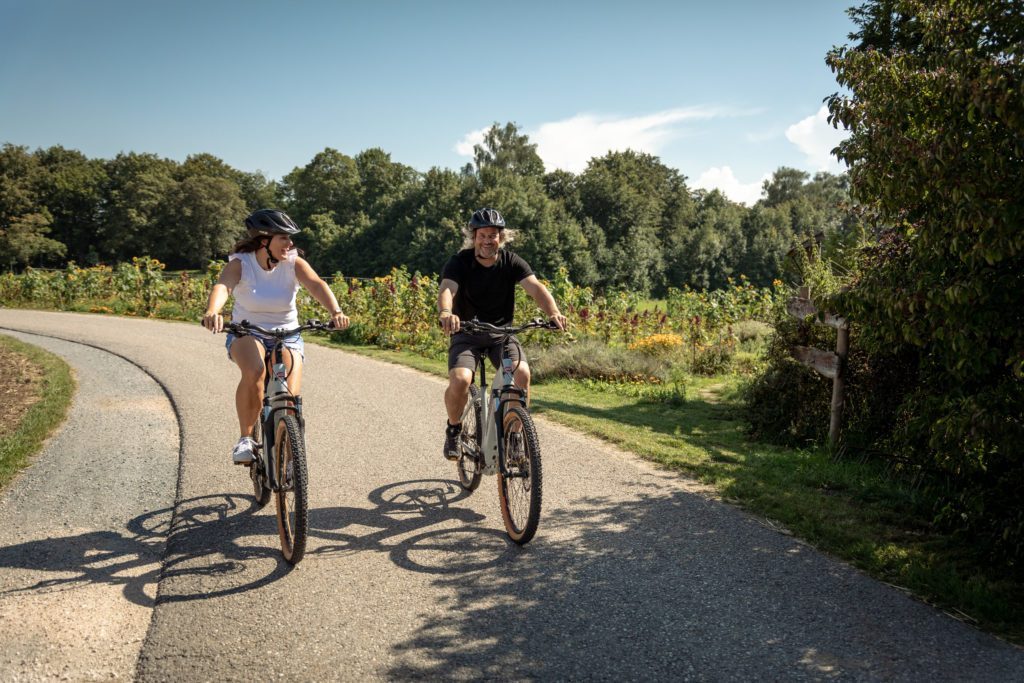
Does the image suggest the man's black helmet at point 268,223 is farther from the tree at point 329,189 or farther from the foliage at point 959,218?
the tree at point 329,189

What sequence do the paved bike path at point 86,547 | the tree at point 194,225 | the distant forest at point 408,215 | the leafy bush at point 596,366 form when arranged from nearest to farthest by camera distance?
the paved bike path at point 86,547
the leafy bush at point 596,366
the distant forest at point 408,215
the tree at point 194,225

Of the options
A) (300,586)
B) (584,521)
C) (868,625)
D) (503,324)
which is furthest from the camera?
(503,324)

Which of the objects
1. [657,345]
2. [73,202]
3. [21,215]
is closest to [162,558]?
[657,345]

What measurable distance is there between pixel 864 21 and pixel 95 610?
12.3m

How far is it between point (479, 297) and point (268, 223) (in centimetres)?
155

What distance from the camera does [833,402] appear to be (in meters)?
7.23

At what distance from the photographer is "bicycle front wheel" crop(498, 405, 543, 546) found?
4336mm

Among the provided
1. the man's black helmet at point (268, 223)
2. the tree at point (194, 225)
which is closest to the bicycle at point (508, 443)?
the man's black helmet at point (268, 223)

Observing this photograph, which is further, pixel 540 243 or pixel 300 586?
pixel 540 243

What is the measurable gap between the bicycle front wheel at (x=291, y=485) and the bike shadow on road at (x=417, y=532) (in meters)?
0.26

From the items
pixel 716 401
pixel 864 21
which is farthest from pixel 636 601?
pixel 864 21

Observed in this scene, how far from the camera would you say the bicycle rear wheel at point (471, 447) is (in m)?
5.08

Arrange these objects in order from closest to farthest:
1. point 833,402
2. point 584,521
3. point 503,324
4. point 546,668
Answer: point 546,668 → point 584,521 → point 503,324 → point 833,402

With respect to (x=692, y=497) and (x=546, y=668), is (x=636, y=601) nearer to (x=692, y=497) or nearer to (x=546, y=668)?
(x=546, y=668)
